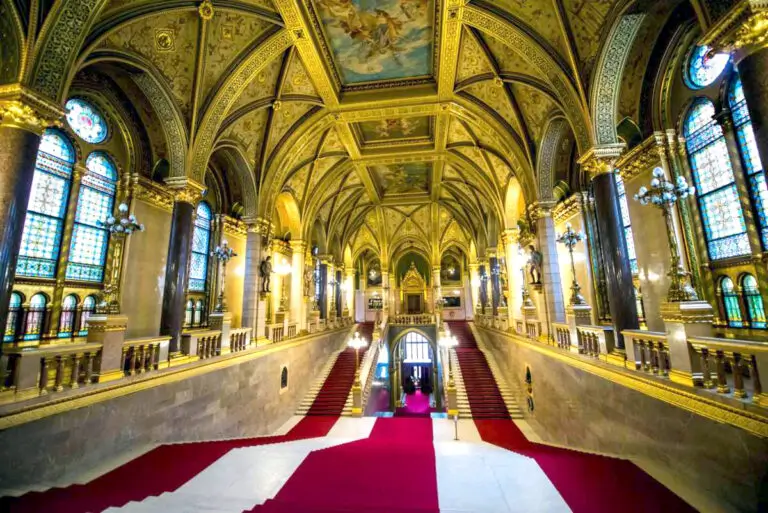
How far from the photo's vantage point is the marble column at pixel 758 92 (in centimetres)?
369

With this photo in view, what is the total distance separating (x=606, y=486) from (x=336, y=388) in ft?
37.6

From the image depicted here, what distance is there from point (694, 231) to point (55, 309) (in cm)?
1535

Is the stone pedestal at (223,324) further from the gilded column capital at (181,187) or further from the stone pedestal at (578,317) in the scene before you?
the stone pedestal at (578,317)

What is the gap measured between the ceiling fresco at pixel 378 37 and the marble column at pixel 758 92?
6.95 meters

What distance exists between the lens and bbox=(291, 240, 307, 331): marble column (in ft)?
51.5

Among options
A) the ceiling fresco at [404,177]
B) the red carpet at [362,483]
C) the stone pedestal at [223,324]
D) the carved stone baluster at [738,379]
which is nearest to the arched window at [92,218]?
the stone pedestal at [223,324]

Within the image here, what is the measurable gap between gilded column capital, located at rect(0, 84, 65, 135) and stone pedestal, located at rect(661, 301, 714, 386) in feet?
33.2

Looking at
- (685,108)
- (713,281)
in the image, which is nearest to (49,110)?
(685,108)

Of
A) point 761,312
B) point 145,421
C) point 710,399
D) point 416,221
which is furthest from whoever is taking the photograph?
point 416,221

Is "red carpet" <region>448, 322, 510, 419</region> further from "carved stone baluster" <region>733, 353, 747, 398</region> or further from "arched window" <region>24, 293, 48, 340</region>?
"arched window" <region>24, 293, 48, 340</region>

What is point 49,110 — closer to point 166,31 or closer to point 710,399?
point 166,31

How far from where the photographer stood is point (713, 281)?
720 centimetres

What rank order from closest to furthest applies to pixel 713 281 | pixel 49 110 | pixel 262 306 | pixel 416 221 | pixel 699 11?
pixel 699 11 < pixel 49 110 < pixel 713 281 < pixel 262 306 < pixel 416 221

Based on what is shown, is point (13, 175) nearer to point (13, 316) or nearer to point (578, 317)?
point (13, 316)
